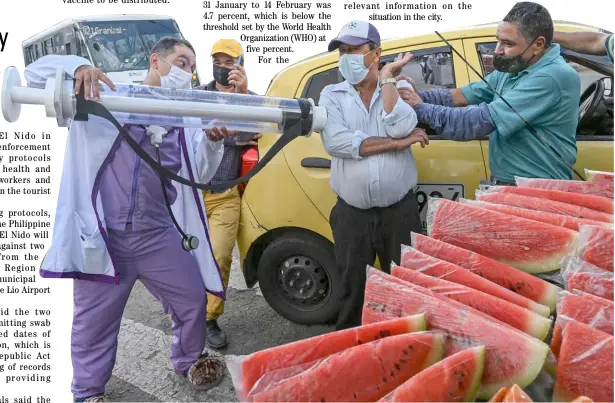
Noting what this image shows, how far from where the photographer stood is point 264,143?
378 centimetres

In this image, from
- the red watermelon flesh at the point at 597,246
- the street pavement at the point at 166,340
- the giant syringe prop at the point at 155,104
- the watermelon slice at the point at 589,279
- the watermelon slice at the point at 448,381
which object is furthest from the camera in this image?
the street pavement at the point at 166,340

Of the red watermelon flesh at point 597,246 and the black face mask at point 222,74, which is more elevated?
the black face mask at point 222,74

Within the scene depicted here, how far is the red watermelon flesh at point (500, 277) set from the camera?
1643 millimetres

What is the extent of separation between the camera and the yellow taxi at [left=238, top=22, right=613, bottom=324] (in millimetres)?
3369

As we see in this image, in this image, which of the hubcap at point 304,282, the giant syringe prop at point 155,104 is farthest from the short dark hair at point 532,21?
the hubcap at point 304,282

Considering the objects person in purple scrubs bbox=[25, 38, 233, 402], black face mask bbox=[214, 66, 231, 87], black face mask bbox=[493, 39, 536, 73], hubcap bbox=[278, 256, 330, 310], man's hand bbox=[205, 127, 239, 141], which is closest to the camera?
man's hand bbox=[205, 127, 239, 141]

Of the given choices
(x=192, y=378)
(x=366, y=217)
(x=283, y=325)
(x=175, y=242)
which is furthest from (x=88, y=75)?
(x=283, y=325)

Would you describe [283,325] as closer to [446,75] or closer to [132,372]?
[132,372]

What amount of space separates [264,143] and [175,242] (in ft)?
3.57

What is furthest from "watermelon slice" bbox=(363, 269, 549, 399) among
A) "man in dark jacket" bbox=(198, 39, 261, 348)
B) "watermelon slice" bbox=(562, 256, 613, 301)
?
"man in dark jacket" bbox=(198, 39, 261, 348)

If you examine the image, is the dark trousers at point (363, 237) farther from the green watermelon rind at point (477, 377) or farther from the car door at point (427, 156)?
the green watermelon rind at point (477, 377)

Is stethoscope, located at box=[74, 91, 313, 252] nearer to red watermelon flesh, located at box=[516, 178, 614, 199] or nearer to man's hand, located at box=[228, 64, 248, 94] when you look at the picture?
man's hand, located at box=[228, 64, 248, 94]

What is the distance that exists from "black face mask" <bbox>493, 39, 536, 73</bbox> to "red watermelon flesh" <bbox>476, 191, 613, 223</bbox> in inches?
37.1

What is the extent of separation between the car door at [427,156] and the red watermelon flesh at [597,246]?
1652 mm
